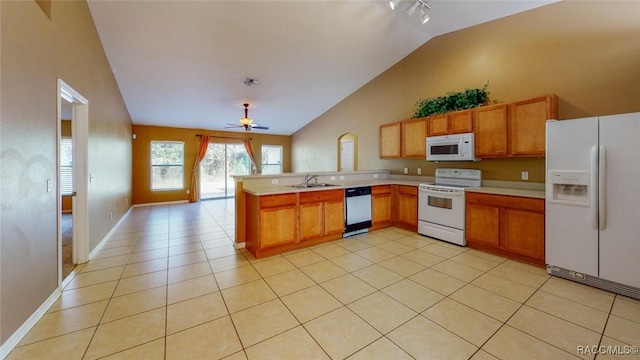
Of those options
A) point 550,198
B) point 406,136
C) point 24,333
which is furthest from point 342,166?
point 24,333

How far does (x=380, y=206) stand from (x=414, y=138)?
142 centimetres

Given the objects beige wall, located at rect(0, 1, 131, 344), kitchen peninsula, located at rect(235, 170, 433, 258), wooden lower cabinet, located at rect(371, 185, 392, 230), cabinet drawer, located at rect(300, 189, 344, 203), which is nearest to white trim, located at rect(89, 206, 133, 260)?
beige wall, located at rect(0, 1, 131, 344)

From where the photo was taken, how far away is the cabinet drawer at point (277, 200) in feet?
10.8

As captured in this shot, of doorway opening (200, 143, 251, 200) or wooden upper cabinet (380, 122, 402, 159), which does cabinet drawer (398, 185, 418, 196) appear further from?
doorway opening (200, 143, 251, 200)

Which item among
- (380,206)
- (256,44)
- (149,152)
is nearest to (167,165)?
(149,152)

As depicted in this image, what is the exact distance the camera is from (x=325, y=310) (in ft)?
7.06

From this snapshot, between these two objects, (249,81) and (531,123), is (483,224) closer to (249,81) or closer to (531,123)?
(531,123)

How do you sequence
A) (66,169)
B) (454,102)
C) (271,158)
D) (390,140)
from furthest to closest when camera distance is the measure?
(271,158), (66,169), (390,140), (454,102)

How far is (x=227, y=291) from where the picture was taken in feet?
8.13

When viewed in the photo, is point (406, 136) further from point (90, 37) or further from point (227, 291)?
point (90, 37)

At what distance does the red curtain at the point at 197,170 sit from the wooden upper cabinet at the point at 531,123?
8.02 meters

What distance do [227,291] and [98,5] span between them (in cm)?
396

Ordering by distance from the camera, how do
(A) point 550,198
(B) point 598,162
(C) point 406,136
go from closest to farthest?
(B) point 598,162 → (A) point 550,198 → (C) point 406,136

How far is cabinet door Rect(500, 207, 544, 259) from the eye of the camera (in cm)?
298
